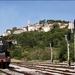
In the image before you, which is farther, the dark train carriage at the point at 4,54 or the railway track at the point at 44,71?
the dark train carriage at the point at 4,54

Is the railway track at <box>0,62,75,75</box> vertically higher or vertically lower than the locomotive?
lower

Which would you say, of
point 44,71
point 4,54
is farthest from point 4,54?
point 44,71

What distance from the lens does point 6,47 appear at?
23.1m

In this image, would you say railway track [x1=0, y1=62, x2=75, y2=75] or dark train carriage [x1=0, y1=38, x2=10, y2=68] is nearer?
railway track [x1=0, y1=62, x2=75, y2=75]

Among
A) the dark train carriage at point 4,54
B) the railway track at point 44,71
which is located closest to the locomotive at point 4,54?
the dark train carriage at point 4,54

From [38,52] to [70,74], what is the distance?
156 ft

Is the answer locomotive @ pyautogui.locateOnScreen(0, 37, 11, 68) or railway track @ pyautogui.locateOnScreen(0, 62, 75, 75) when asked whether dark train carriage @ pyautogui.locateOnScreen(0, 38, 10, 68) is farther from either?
railway track @ pyautogui.locateOnScreen(0, 62, 75, 75)

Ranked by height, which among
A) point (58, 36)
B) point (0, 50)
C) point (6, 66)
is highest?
point (58, 36)

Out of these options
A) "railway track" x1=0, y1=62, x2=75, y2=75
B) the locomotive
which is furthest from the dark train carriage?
"railway track" x1=0, y1=62, x2=75, y2=75

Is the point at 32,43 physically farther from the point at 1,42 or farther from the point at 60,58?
the point at 1,42

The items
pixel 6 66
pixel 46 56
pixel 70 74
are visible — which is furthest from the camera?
pixel 46 56

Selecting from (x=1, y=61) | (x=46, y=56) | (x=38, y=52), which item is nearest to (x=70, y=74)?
(x=1, y=61)

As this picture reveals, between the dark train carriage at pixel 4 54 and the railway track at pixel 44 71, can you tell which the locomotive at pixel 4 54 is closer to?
the dark train carriage at pixel 4 54

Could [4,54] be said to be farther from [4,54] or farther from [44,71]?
[44,71]
